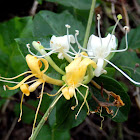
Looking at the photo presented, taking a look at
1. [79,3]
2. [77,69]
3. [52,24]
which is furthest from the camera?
[79,3]

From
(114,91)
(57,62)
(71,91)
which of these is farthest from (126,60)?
(71,91)

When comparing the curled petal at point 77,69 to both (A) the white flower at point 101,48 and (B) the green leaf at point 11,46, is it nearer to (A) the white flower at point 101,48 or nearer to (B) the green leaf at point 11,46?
(A) the white flower at point 101,48

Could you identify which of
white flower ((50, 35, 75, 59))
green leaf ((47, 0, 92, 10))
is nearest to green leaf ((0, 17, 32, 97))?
green leaf ((47, 0, 92, 10))

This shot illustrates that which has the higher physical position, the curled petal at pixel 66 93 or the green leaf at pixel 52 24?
the curled petal at pixel 66 93

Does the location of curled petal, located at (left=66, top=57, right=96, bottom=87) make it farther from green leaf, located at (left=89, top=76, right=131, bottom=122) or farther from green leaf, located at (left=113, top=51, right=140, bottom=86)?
green leaf, located at (left=113, top=51, right=140, bottom=86)

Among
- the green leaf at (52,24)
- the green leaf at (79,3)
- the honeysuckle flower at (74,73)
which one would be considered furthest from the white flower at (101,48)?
the green leaf at (79,3)

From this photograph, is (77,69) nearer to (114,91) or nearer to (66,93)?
(66,93)

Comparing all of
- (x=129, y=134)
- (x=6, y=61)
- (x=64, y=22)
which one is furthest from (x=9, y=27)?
(x=129, y=134)

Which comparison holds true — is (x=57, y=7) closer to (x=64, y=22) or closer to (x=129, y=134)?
(x=64, y=22)
